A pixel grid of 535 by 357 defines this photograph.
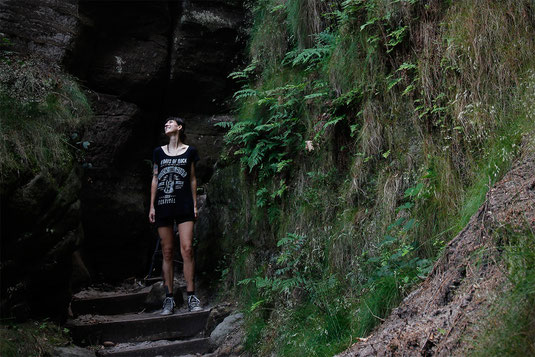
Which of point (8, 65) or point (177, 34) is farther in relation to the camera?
point (177, 34)

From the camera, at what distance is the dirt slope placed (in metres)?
2.35

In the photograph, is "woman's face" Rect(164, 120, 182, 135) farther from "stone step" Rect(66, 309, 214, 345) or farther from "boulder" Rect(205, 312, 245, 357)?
"boulder" Rect(205, 312, 245, 357)

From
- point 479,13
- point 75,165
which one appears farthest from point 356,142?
point 75,165

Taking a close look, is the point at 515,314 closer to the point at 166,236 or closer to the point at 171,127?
the point at 166,236

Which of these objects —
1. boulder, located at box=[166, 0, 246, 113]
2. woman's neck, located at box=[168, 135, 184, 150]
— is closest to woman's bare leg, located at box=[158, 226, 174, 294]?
woman's neck, located at box=[168, 135, 184, 150]

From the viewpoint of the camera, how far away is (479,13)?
4.21 metres

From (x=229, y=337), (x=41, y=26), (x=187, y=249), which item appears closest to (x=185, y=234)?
(x=187, y=249)

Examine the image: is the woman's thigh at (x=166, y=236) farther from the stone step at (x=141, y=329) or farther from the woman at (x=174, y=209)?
the stone step at (x=141, y=329)

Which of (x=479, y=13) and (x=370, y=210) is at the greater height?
(x=479, y=13)

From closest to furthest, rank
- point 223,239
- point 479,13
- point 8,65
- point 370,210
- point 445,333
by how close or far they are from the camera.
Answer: point 445,333 < point 479,13 < point 370,210 < point 8,65 < point 223,239

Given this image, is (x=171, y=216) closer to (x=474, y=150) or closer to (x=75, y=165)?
(x=75, y=165)

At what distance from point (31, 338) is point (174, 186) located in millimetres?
2442

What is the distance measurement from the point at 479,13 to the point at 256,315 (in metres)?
4.06

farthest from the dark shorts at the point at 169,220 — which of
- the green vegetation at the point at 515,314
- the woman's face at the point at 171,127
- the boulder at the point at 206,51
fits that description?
the green vegetation at the point at 515,314
